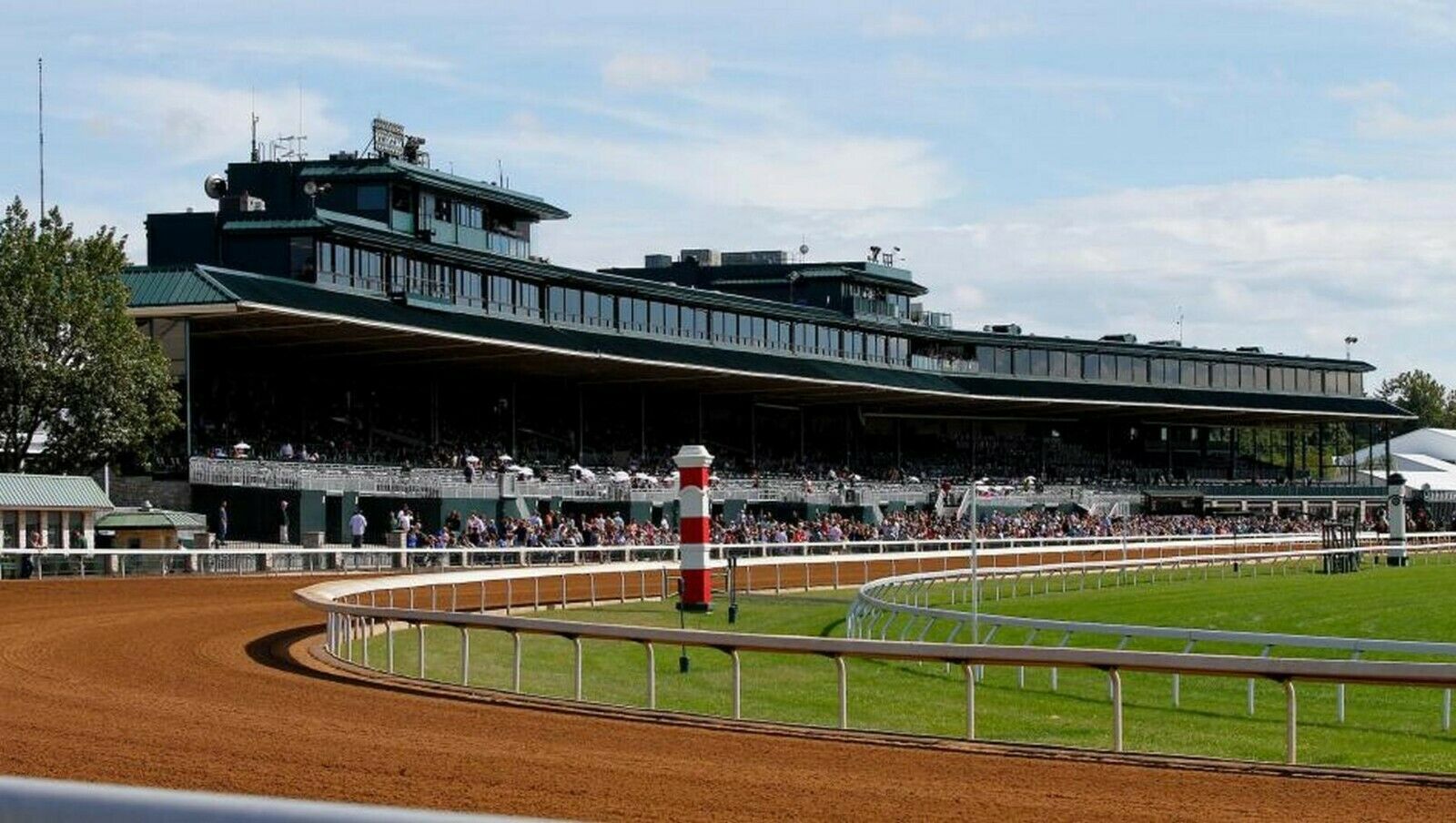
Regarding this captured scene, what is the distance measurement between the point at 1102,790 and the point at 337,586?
44.2ft

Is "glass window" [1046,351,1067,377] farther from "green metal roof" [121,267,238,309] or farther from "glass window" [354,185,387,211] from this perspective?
"green metal roof" [121,267,238,309]

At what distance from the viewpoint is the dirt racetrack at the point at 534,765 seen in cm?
930

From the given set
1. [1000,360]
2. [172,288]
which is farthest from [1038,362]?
[172,288]

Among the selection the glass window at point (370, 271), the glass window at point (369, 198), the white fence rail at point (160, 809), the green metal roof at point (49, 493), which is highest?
the glass window at point (369, 198)

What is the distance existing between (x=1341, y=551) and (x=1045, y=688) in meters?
25.2

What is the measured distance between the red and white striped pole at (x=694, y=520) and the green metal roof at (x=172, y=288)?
18027mm

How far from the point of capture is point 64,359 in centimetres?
3991

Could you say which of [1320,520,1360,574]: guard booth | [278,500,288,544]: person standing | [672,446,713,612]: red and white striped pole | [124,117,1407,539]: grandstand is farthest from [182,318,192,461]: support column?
[1320,520,1360,574]: guard booth

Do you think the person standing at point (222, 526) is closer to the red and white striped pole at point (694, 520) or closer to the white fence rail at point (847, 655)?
the red and white striped pole at point (694, 520)

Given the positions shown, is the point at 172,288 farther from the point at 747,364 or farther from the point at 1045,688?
the point at 1045,688

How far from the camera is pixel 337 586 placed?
2202 centimetres

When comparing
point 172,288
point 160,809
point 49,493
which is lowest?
point 160,809

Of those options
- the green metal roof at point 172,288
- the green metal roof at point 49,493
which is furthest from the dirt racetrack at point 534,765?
the green metal roof at point 172,288

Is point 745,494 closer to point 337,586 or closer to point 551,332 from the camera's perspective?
point 551,332
